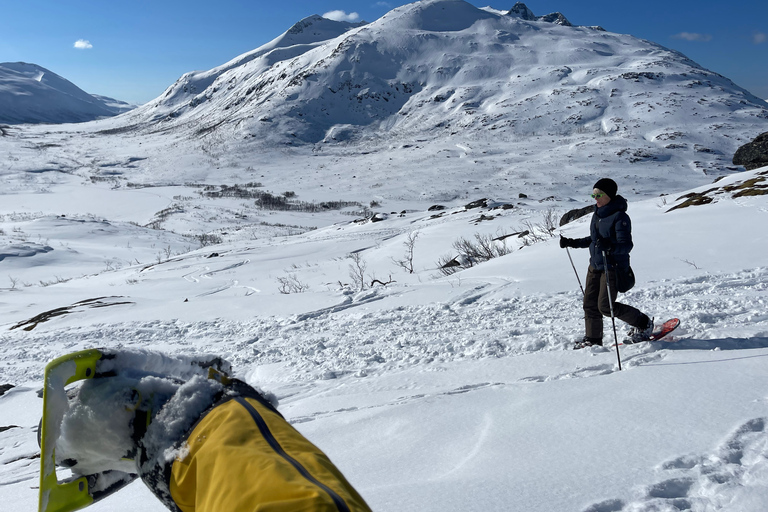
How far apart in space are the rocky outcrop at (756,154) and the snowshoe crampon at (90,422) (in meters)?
24.1

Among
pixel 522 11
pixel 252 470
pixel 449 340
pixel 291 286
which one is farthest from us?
pixel 522 11

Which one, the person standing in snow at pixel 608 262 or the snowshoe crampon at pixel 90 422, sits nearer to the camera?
the snowshoe crampon at pixel 90 422

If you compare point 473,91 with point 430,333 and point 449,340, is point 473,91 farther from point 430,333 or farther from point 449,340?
point 449,340

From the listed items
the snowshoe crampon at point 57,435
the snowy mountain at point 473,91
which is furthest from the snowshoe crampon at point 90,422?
the snowy mountain at point 473,91

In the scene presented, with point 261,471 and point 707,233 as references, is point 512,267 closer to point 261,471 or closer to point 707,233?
point 707,233

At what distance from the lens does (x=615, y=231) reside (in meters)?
4.17

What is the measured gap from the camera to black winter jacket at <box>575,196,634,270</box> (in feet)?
13.5

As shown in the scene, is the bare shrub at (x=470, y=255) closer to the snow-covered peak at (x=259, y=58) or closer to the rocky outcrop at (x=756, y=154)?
the rocky outcrop at (x=756, y=154)

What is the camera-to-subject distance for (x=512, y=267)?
833cm

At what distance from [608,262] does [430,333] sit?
87.4 inches

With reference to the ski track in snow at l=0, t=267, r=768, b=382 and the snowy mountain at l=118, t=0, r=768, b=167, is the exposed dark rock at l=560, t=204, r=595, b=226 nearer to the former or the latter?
the ski track in snow at l=0, t=267, r=768, b=382

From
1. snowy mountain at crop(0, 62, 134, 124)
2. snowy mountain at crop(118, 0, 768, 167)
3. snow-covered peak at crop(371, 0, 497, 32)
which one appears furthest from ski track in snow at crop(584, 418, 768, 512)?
snowy mountain at crop(0, 62, 134, 124)

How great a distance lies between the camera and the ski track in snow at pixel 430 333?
4.50 metres

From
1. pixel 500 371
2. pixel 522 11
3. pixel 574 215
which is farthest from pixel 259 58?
pixel 500 371
